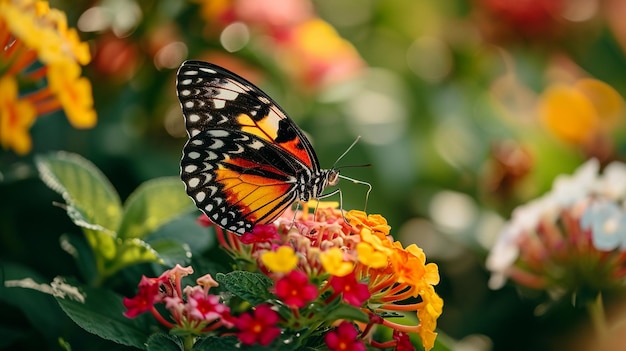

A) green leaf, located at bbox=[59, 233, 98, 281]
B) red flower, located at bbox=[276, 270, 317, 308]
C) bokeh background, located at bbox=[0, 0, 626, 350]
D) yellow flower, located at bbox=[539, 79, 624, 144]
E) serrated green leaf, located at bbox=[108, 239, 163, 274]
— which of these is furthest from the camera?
A: yellow flower, located at bbox=[539, 79, 624, 144]

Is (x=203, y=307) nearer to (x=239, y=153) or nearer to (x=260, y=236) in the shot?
(x=260, y=236)

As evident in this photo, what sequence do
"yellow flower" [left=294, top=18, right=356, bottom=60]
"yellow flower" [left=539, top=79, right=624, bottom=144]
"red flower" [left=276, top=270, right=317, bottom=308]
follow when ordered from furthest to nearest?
1. "yellow flower" [left=539, top=79, right=624, bottom=144]
2. "yellow flower" [left=294, top=18, right=356, bottom=60]
3. "red flower" [left=276, top=270, right=317, bottom=308]

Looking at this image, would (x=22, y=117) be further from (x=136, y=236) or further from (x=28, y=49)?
(x=136, y=236)

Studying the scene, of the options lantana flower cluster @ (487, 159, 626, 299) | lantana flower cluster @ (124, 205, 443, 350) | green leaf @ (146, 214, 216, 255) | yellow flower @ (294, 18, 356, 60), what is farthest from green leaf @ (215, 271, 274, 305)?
yellow flower @ (294, 18, 356, 60)

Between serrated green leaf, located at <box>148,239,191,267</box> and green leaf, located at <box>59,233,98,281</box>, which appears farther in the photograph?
green leaf, located at <box>59,233,98,281</box>

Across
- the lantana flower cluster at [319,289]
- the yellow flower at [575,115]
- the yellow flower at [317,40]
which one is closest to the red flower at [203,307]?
the lantana flower cluster at [319,289]

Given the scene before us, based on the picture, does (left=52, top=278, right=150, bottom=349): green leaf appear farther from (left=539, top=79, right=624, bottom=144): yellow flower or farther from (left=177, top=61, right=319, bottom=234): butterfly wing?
(left=539, top=79, right=624, bottom=144): yellow flower
